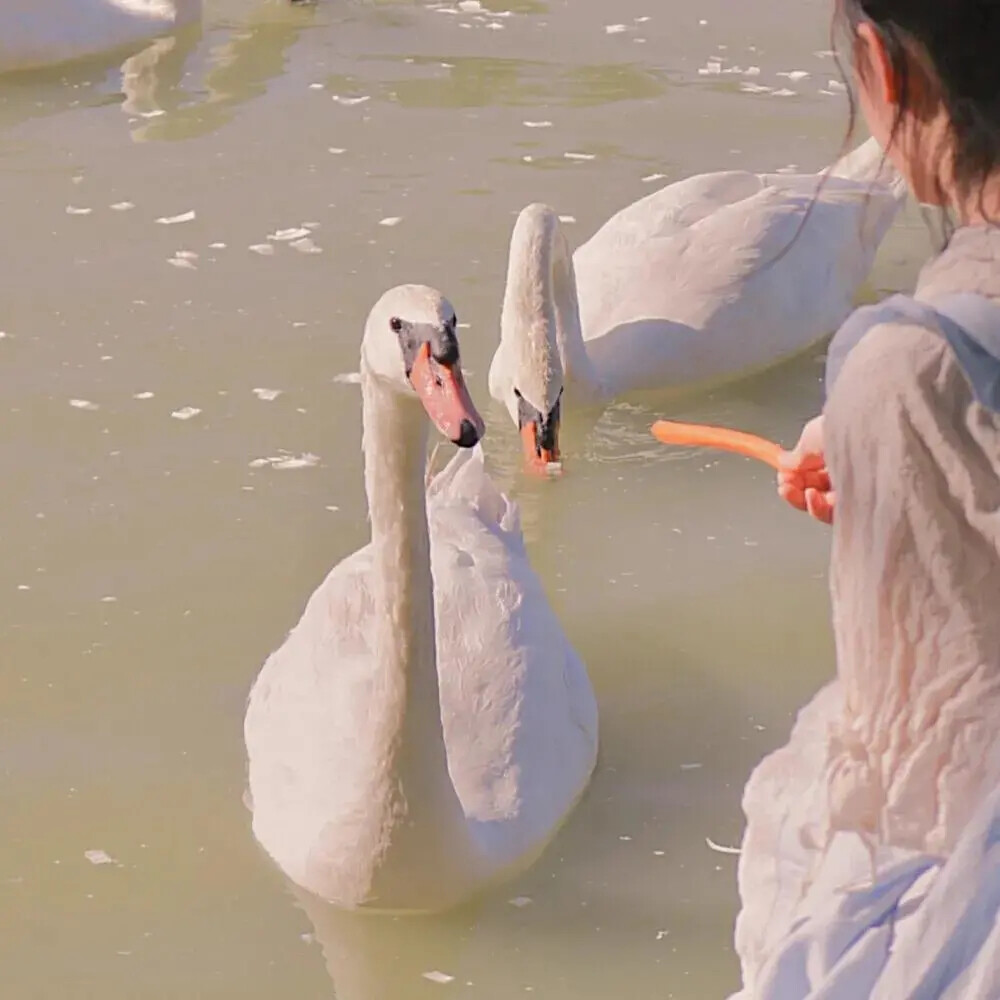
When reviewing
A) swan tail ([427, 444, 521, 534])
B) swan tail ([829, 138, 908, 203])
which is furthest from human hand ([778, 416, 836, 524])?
swan tail ([829, 138, 908, 203])

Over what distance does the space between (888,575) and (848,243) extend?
4.39 metres

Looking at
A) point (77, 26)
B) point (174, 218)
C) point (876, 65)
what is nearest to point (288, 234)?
point (174, 218)

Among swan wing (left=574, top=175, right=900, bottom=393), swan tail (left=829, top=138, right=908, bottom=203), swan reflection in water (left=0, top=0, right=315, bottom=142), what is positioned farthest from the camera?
swan reflection in water (left=0, top=0, right=315, bottom=142)

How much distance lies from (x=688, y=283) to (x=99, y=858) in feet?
8.48

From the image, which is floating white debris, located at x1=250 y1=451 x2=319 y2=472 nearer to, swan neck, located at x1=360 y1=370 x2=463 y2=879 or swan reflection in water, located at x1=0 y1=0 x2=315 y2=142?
swan neck, located at x1=360 y1=370 x2=463 y2=879

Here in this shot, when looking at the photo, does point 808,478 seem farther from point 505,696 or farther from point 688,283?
point 688,283

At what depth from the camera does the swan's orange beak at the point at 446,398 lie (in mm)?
2908

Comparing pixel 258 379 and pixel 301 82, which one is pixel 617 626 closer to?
pixel 258 379

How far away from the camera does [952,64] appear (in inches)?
57.8

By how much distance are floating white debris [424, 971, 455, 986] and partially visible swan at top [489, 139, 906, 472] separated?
1.87 metres

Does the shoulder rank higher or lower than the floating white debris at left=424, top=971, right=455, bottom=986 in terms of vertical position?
higher

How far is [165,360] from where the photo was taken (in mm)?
5367

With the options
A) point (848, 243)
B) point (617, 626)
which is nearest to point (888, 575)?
point (617, 626)

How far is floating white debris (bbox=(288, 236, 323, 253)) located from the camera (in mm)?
6035
